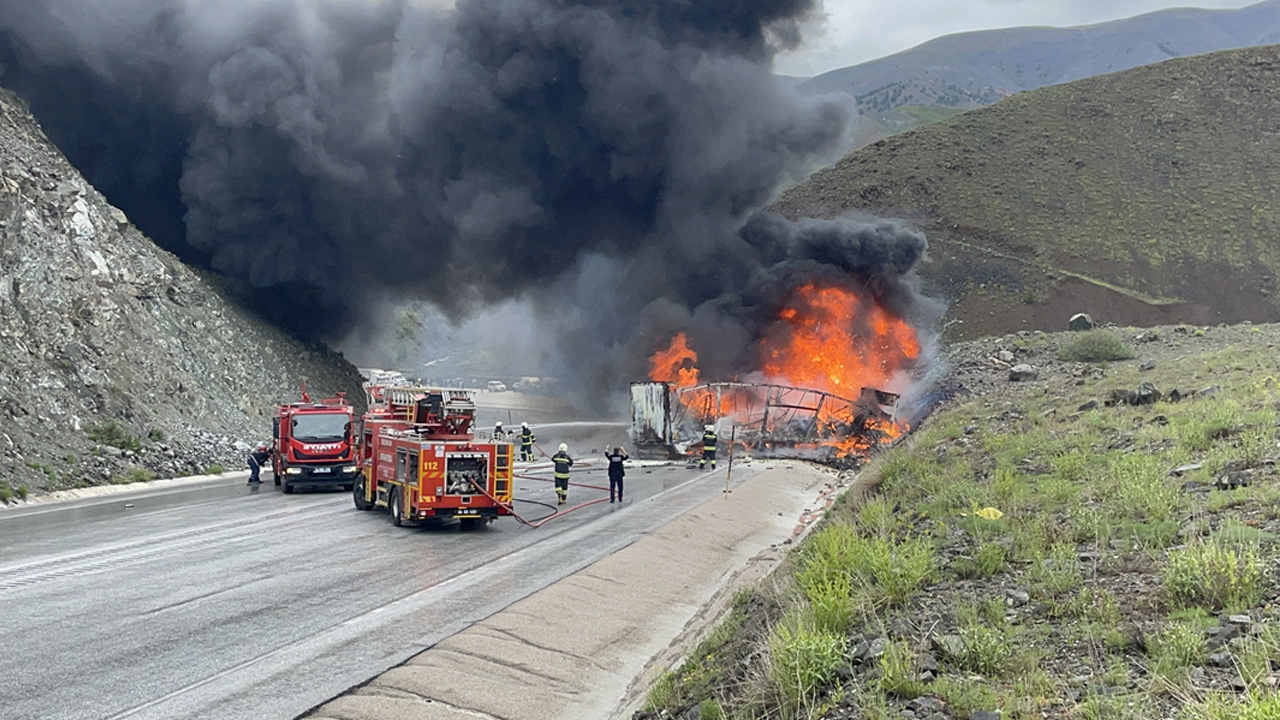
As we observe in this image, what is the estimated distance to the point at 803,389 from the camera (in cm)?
3306

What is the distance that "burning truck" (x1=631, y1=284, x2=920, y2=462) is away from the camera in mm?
33156

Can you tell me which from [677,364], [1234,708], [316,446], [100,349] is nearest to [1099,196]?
[677,364]

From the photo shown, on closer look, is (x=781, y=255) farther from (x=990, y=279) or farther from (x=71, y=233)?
(x=71, y=233)

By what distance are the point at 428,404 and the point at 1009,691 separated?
1563 centimetres

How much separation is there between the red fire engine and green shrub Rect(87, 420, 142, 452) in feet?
15.5

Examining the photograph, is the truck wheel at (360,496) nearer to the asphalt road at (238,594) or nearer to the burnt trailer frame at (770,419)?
the asphalt road at (238,594)

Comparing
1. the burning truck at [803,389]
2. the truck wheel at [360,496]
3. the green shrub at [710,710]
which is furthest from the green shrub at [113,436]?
the green shrub at [710,710]

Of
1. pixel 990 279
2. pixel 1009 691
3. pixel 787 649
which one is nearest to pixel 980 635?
pixel 1009 691

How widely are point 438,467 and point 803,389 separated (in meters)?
18.3

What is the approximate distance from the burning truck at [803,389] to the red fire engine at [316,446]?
11823 millimetres

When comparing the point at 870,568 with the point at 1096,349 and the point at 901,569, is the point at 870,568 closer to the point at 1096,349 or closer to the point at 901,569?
the point at 901,569

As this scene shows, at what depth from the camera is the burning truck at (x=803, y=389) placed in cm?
3316

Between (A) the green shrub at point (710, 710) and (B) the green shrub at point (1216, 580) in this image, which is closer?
(B) the green shrub at point (1216, 580)

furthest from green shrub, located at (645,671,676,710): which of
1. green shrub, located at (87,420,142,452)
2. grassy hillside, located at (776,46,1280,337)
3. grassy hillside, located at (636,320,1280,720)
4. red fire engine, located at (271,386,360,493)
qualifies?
grassy hillside, located at (776,46,1280,337)
